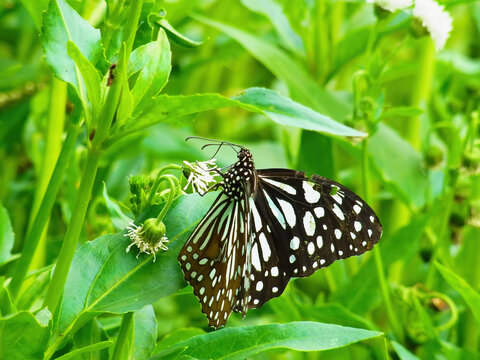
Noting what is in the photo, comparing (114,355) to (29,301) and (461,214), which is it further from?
(461,214)

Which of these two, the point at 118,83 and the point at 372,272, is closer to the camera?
the point at 118,83

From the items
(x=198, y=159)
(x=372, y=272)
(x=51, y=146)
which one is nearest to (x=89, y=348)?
(x=51, y=146)

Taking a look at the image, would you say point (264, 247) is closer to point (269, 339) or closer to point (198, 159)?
point (269, 339)

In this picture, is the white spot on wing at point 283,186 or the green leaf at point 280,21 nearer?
the white spot on wing at point 283,186

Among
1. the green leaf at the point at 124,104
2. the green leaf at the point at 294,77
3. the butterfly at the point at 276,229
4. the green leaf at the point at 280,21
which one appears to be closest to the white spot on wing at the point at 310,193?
the butterfly at the point at 276,229

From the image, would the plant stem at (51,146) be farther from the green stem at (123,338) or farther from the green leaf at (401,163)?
the green leaf at (401,163)

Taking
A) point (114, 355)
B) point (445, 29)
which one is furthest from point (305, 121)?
point (445, 29)

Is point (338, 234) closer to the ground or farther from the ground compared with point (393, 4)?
closer to the ground
